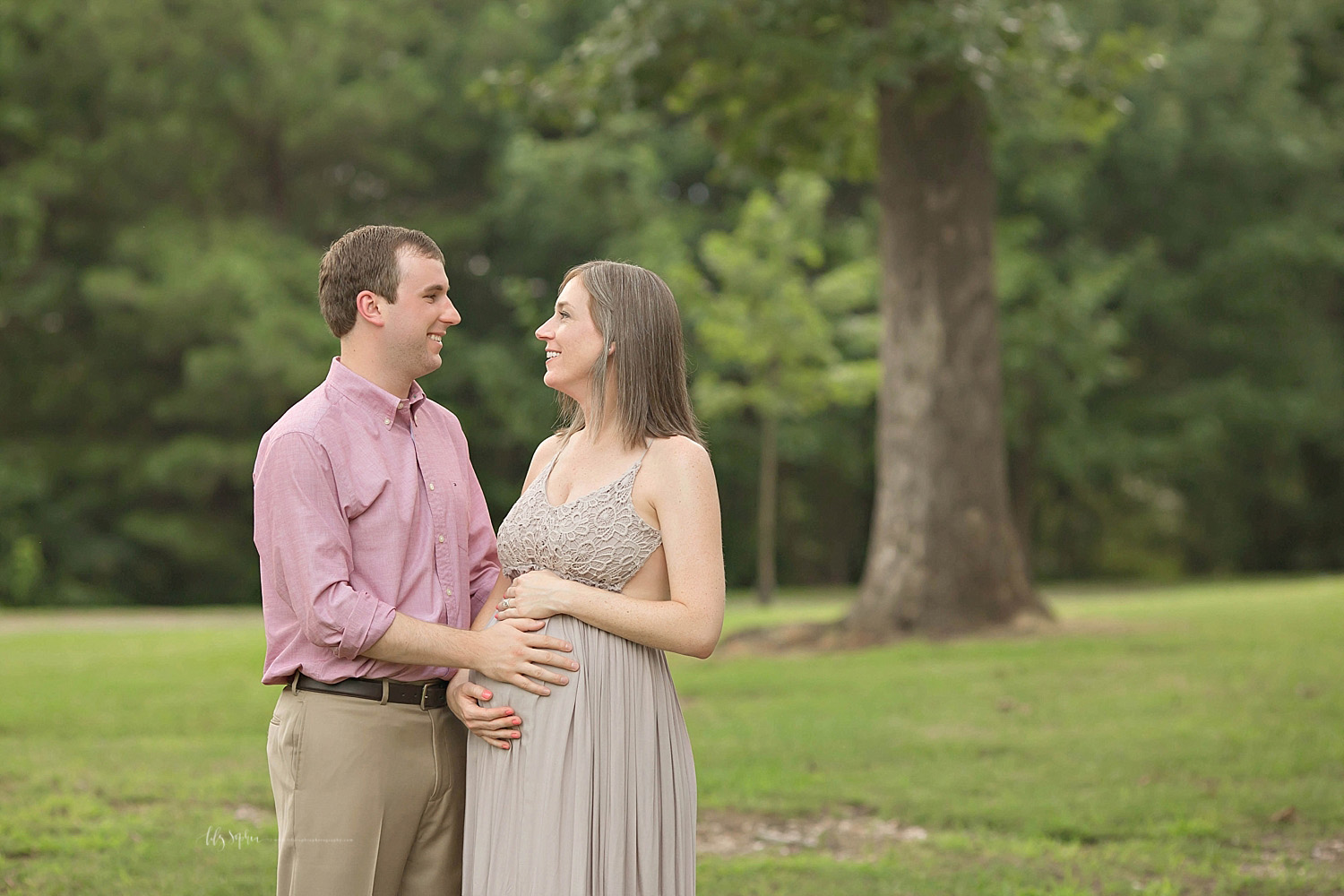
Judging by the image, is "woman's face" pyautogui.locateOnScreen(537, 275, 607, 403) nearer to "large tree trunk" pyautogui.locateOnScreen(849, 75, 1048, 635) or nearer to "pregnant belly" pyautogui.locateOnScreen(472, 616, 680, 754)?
"pregnant belly" pyautogui.locateOnScreen(472, 616, 680, 754)

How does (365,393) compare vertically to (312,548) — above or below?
above

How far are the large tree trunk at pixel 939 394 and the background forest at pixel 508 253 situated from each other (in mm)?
6894

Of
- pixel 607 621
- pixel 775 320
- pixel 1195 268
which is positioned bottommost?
pixel 607 621

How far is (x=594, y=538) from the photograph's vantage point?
3.14 meters

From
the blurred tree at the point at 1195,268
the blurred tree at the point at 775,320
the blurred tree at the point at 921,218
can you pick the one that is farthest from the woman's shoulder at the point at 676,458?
the blurred tree at the point at 1195,268

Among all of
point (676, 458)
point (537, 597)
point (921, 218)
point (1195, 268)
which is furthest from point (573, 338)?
point (1195, 268)

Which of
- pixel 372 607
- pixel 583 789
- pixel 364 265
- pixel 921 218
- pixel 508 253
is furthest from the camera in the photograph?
pixel 508 253

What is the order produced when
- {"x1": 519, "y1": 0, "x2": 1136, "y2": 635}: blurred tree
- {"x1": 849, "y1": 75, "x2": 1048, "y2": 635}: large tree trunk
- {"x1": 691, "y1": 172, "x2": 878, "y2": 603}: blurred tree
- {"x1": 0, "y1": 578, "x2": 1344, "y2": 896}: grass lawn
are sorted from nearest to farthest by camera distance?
{"x1": 0, "y1": 578, "x2": 1344, "y2": 896}: grass lawn → {"x1": 519, "y1": 0, "x2": 1136, "y2": 635}: blurred tree → {"x1": 849, "y1": 75, "x2": 1048, "y2": 635}: large tree trunk → {"x1": 691, "y1": 172, "x2": 878, "y2": 603}: blurred tree

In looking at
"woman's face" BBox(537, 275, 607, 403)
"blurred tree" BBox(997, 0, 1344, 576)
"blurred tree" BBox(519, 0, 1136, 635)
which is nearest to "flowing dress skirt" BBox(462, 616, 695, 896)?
"woman's face" BBox(537, 275, 607, 403)

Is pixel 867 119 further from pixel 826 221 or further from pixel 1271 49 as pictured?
pixel 1271 49

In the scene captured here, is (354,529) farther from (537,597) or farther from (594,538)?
(594,538)

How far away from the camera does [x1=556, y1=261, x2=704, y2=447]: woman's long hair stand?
10.5 ft

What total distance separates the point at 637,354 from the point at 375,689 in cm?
98

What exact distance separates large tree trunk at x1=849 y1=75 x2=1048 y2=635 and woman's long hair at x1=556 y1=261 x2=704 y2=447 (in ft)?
30.1
